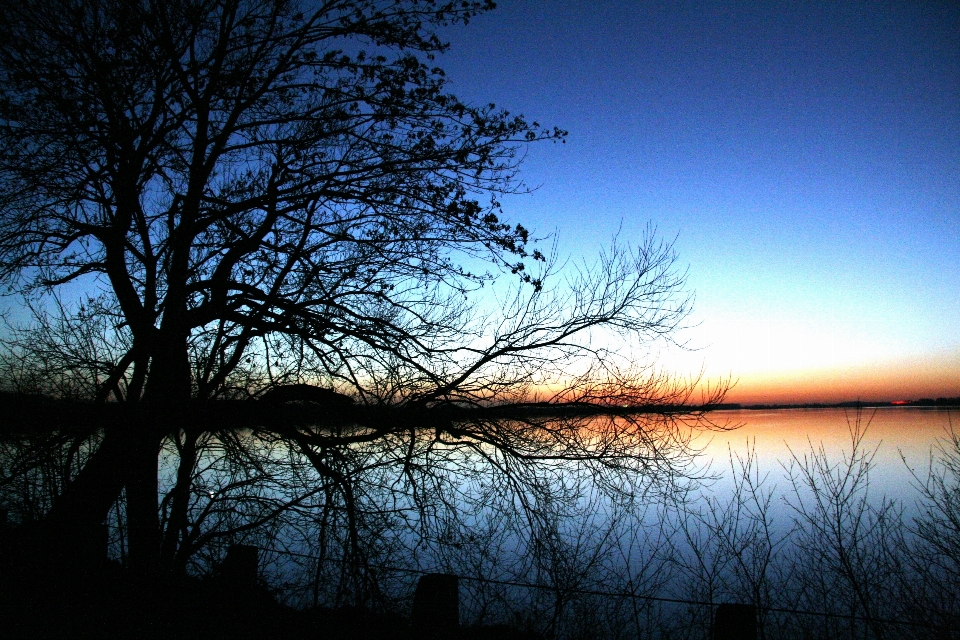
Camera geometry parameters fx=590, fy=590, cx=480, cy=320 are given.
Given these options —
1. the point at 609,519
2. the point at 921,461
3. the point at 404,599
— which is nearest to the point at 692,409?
the point at 404,599

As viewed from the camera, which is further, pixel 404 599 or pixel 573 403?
pixel 573 403

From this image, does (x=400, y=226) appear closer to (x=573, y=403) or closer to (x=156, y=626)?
(x=573, y=403)

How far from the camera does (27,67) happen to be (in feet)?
16.5

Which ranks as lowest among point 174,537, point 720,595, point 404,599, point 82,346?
point 720,595

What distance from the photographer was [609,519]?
959cm

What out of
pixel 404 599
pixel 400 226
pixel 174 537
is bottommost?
pixel 404 599

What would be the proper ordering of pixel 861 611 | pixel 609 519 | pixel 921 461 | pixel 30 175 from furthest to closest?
pixel 921 461 < pixel 609 519 < pixel 861 611 < pixel 30 175

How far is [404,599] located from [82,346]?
4.10m

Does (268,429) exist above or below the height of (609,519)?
above

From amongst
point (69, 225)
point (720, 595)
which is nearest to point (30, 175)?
point (69, 225)

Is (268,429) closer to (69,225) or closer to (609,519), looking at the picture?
(69,225)

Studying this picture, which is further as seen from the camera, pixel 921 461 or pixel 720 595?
pixel 921 461

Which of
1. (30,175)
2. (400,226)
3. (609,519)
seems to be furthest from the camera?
(609,519)

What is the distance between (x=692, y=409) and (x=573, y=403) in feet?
4.21
